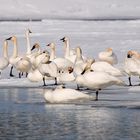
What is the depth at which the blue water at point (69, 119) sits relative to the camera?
26.4 feet

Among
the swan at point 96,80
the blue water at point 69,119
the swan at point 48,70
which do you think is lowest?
the blue water at point 69,119

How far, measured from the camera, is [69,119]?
9.31 meters

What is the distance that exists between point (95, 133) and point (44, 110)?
89.4 inches

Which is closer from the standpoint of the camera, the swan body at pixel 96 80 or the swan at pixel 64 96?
the swan at pixel 64 96

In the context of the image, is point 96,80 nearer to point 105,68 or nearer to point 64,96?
point 64,96

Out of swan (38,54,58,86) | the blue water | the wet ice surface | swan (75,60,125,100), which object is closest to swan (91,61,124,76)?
the wet ice surface

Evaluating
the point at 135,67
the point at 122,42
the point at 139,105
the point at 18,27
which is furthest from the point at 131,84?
the point at 18,27

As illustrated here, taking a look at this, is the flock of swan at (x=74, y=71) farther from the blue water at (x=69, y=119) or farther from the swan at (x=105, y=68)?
the blue water at (x=69, y=119)

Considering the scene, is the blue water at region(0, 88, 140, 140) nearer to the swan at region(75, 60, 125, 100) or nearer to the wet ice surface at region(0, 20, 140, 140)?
the wet ice surface at region(0, 20, 140, 140)

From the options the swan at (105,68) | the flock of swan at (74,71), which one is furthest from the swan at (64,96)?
the swan at (105,68)

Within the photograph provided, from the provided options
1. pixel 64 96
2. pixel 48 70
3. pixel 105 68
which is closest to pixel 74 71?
pixel 48 70

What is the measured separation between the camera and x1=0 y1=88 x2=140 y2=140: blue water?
26.4 feet

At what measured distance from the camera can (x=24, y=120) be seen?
364 inches

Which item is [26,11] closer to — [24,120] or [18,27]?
[18,27]
